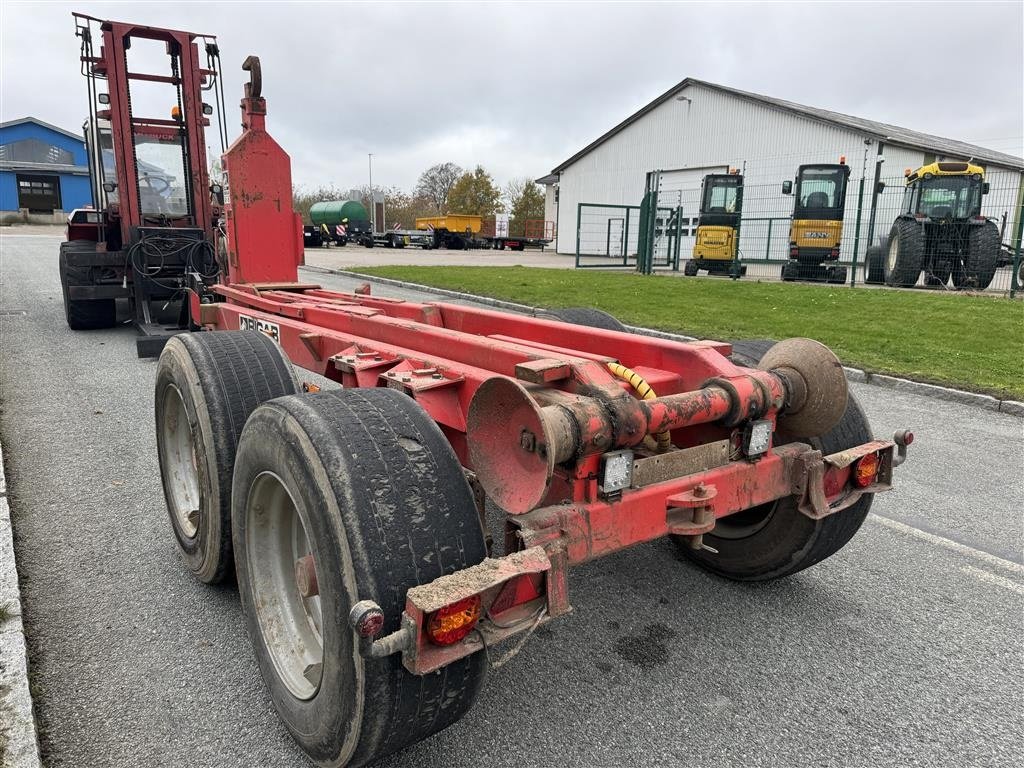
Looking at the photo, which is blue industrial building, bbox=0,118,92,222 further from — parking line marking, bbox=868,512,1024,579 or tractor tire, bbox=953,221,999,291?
parking line marking, bbox=868,512,1024,579

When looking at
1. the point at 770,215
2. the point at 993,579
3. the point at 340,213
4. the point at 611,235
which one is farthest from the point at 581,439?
the point at 340,213

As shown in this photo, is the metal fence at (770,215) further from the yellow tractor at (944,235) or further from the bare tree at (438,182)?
the bare tree at (438,182)

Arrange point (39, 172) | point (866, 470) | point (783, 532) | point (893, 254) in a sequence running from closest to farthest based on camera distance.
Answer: point (866, 470) → point (783, 532) → point (893, 254) → point (39, 172)

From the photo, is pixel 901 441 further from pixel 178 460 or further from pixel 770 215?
pixel 770 215

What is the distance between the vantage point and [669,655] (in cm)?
275

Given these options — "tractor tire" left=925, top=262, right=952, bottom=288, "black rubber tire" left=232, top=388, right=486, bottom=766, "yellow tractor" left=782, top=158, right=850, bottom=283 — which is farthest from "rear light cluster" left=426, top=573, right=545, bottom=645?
"yellow tractor" left=782, top=158, right=850, bottom=283

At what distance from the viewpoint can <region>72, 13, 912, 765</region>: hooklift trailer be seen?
5.94 ft

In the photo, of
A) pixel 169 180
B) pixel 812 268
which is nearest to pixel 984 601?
pixel 169 180

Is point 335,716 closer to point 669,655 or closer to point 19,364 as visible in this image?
point 669,655

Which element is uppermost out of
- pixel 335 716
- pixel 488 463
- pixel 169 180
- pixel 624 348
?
pixel 169 180

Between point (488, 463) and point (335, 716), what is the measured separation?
2.64 feet

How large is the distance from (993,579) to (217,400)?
3.65m

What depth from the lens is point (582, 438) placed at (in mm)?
2004

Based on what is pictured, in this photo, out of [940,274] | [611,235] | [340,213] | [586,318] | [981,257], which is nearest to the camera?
[586,318]
